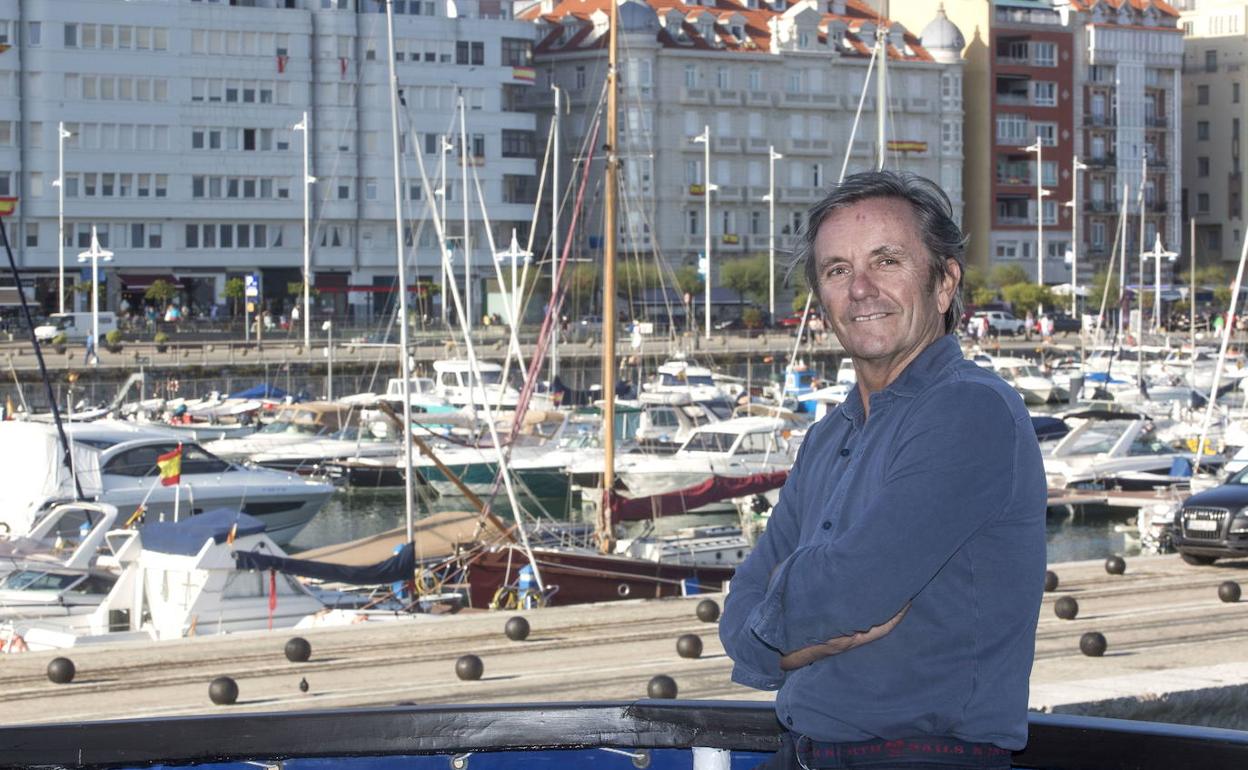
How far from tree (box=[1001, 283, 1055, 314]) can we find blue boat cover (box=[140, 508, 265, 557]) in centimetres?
7033

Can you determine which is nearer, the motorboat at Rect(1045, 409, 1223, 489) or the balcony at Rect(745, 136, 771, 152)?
the motorboat at Rect(1045, 409, 1223, 489)

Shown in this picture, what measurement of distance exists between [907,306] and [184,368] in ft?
198

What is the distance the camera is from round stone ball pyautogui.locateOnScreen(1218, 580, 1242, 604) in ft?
43.4

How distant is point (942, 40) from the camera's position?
335 feet

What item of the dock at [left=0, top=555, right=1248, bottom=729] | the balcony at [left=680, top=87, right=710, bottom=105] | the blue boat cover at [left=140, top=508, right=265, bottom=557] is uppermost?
the balcony at [left=680, top=87, right=710, bottom=105]

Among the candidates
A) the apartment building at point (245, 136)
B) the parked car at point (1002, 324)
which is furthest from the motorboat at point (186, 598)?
the parked car at point (1002, 324)

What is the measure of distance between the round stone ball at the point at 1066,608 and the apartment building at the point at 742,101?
79.0 meters

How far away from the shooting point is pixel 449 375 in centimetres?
5431

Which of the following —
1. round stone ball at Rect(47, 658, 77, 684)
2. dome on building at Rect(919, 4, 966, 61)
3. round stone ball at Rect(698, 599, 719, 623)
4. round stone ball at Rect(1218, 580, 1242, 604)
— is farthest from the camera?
dome on building at Rect(919, 4, 966, 61)

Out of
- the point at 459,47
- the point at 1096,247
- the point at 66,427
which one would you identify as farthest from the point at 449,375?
the point at 1096,247

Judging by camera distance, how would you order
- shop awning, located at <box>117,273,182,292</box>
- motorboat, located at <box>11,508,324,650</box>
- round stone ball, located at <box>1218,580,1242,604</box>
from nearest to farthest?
round stone ball, located at <box>1218,580,1242,604</box>
motorboat, located at <box>11,508,324,650</box>
shop awning, located at <box>117,273,182,292</box>

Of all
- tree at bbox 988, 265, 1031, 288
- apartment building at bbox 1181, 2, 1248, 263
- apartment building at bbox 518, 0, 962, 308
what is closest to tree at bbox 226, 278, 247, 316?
apartment building at bbox 518, 0, 962, 308

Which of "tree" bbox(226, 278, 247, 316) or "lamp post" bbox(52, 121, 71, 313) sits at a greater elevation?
"lamp post" bbox(52, 121, 71, 313)

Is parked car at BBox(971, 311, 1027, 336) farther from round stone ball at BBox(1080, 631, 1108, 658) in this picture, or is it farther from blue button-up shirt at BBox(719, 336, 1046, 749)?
blue button-up shirt at BBox(719, 336, 1046, 749)
